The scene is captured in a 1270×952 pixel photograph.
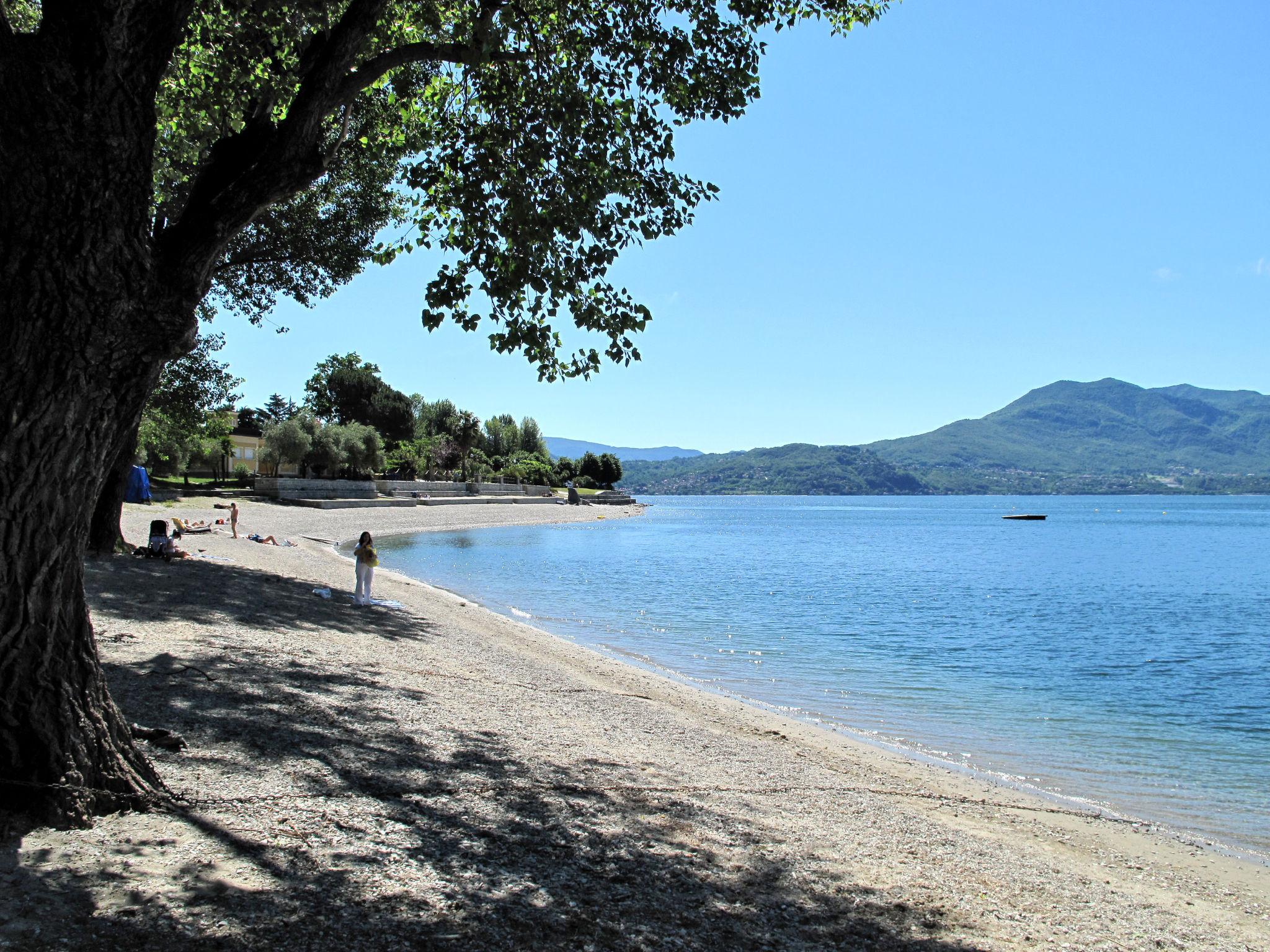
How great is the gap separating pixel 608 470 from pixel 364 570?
13088cm

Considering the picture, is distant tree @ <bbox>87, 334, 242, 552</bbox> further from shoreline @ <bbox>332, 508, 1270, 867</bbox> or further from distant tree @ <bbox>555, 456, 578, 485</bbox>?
distant tree @ <bbox>555, 456, 578, 485</bbox>

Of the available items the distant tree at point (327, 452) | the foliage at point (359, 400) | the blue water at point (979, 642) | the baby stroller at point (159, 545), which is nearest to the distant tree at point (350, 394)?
the foliage at point (359, 400)

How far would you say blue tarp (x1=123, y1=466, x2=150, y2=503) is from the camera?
24.0m

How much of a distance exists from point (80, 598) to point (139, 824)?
1.23 metres

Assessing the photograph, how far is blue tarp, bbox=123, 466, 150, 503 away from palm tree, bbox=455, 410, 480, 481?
76.2 meters

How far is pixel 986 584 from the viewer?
3522 centimetres

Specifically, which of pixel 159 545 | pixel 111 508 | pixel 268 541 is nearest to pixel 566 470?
pixel 268 541

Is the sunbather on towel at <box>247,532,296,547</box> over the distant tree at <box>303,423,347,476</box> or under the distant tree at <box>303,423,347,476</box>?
under

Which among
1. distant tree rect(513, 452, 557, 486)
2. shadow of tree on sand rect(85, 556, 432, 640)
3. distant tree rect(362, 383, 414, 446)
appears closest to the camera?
shadow of tree on sand rect(85, 556, 432, 640)

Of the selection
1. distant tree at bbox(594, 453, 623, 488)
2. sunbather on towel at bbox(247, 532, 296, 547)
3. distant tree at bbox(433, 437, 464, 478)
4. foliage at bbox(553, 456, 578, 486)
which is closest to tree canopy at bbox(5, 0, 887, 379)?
sunbather on towel at bbox(247, 532, 296, 547)

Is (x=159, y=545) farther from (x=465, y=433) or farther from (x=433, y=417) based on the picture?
(x=433, y=417)

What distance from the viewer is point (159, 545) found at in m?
19.1

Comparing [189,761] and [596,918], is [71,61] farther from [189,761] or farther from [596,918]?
[596,918]

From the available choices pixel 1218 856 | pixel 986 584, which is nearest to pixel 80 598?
pixel 1218 856
